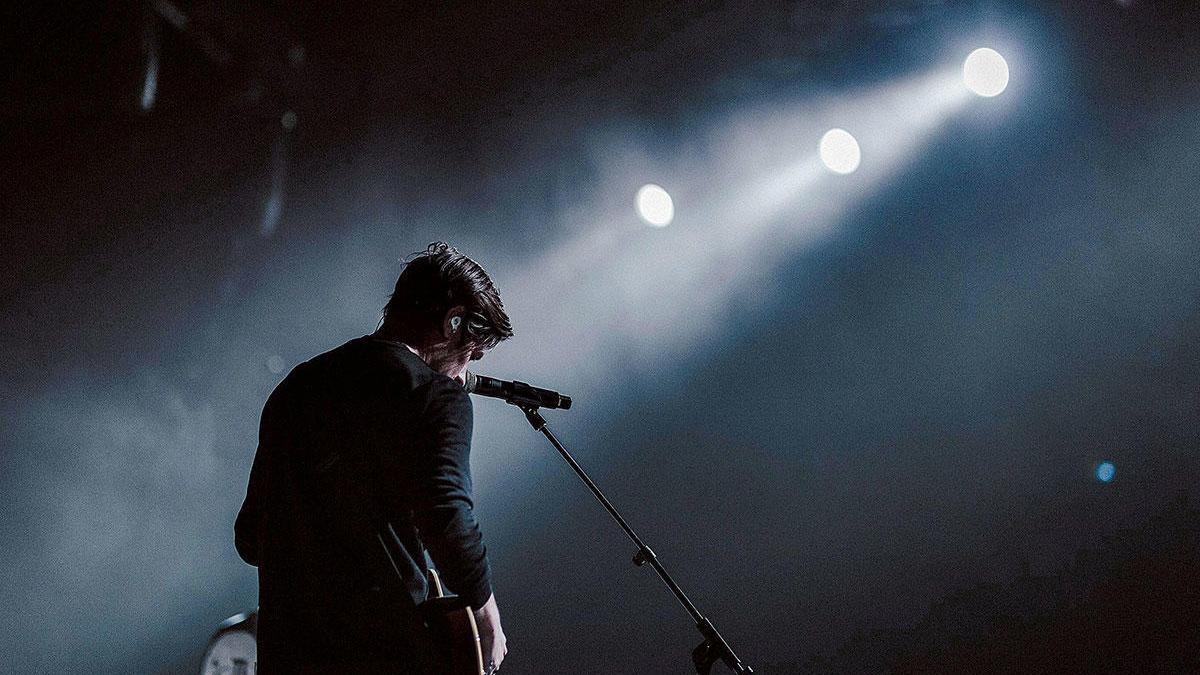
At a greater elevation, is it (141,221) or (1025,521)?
(141,221)

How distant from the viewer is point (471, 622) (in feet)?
4.38

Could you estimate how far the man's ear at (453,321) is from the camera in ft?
5.08

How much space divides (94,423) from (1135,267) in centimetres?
372

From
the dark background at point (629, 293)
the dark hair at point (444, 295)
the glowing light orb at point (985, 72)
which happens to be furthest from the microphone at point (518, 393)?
the glowing light orb at point (985, 72)

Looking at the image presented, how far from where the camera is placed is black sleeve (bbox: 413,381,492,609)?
131 cm

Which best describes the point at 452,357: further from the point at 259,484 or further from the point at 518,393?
the point at 259,484

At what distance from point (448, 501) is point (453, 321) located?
1.21ft

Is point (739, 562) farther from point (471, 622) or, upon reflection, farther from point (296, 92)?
point (296, 92)

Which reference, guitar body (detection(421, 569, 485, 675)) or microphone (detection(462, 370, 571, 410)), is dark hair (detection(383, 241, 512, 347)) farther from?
guitar body (detection(421, 569, 485, 675))

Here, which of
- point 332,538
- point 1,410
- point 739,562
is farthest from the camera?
point 739,562

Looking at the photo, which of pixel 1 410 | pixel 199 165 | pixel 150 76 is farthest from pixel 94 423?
pixel 150 76

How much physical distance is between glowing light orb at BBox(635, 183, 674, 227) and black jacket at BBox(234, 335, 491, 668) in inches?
84.0

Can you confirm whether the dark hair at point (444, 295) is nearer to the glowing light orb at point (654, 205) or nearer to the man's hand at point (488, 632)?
the man's hand at point (488, 632)

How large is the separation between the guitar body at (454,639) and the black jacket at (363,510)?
0.10ft
